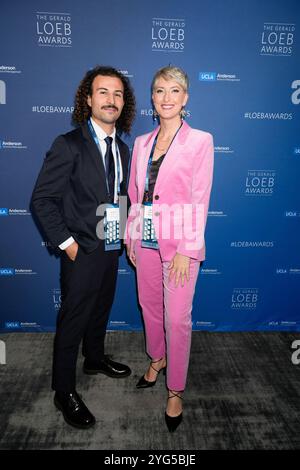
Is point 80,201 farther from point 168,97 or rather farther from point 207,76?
point 207,76

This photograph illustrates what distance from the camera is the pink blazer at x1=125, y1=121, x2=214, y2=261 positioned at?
1776 millimetres

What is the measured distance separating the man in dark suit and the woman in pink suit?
Answer: 214mm

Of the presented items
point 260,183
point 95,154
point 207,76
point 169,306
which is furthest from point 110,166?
point 260,183

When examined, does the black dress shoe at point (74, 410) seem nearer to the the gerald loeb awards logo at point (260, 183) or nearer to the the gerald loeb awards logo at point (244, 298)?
the the gerald loeb awards logo at point (244, 298)

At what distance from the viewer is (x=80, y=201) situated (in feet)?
Result: 6.18

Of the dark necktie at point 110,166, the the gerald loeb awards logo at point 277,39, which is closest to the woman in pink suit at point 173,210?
the dark necktie at point 110,166

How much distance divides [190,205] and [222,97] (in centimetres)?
114

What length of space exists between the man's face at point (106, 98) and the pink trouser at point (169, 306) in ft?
2.55

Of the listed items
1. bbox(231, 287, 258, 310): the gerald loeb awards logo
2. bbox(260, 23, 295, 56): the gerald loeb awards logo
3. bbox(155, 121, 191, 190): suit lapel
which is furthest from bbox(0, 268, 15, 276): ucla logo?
bbox(260, 23, 295, 56): the gerald loeb awards logo

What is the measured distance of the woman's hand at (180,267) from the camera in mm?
1841

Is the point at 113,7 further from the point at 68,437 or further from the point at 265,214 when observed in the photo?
the point at 68,437

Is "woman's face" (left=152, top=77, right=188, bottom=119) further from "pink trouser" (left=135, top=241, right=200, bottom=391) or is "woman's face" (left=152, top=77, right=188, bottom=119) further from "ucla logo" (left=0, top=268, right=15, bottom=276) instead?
"ucla logo" (left=0, top=268, right=15, bottom=276)
